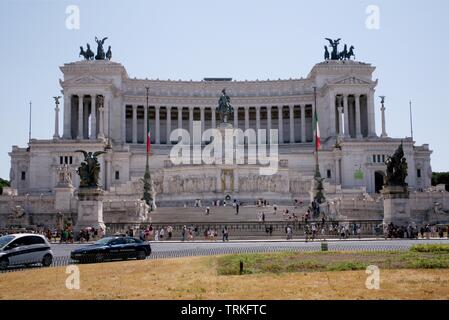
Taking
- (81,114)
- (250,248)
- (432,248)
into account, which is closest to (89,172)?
(250,248)

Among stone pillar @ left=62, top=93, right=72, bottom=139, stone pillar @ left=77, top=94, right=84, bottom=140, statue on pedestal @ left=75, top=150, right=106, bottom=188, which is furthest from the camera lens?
stone pillar @ left=62, top=93, right=72, bottom=139

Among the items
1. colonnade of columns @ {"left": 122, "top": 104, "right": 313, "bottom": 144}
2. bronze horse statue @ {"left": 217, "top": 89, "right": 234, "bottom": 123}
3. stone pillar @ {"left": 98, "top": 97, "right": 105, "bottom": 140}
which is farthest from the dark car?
colonnade of columns @ {"left": 122, "top": 104, "right": 313, "bottom": 144}

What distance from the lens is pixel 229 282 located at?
17.7m

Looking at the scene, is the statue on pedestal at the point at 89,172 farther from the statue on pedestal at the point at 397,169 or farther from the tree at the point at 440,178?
the tree at the point at 440,178

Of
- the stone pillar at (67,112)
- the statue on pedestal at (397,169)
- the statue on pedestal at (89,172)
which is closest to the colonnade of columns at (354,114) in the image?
the stone pillar at (67,112)

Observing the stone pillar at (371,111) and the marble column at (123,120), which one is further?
the marble column at (123,120)

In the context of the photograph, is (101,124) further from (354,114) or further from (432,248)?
(432,248)

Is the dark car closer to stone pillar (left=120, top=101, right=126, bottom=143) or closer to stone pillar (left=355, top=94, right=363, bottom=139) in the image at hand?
stone pillar (left=120, top=101, right=126, bottom=143)

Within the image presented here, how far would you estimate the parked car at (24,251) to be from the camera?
25.0 metres

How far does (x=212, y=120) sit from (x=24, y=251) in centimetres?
8926

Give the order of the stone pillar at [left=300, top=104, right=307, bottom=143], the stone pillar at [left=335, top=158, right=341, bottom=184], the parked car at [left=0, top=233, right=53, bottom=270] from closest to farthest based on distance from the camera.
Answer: the parked car at [left=0, top=233, right=53, bottom=270] < the stone pillar at [left=335, top=158, right=341, bottom=184] < the stone pillar at [left=300, top=104, right=307, bottom=143]

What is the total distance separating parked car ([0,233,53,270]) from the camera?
82.1ft

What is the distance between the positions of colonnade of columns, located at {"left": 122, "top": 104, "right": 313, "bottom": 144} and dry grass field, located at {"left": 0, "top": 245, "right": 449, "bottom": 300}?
289 feet

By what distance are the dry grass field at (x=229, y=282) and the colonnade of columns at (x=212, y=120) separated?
88.0 m
